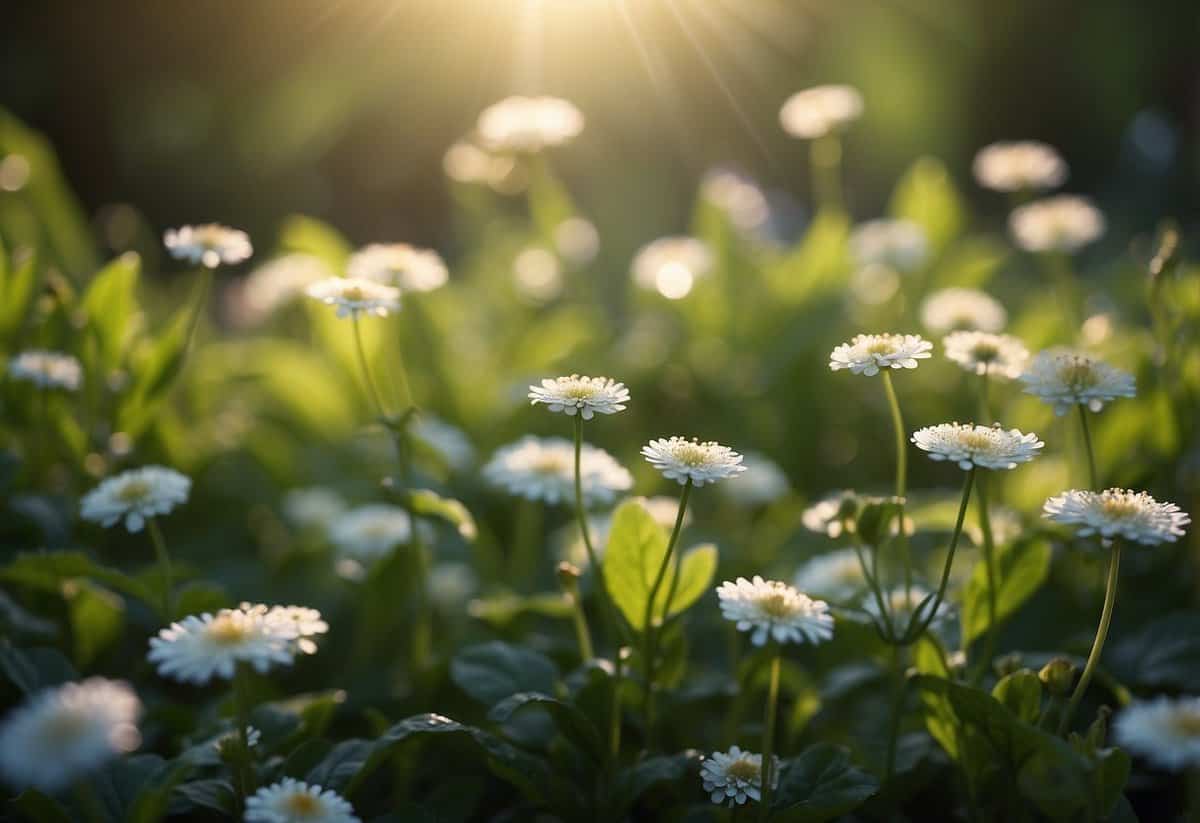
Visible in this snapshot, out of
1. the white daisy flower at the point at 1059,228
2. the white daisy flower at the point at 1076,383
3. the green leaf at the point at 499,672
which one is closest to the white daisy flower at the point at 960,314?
the white daisy flower at the point at 1059,228

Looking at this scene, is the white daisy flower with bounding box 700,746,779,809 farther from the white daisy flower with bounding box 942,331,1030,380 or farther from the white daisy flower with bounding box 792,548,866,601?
the white daisy flower with bounding box 942,331,1030,380

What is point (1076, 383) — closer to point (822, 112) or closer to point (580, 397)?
point (580, 397)

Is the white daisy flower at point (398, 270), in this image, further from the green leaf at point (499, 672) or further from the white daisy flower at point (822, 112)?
the white daisy flower at point (822, 112)

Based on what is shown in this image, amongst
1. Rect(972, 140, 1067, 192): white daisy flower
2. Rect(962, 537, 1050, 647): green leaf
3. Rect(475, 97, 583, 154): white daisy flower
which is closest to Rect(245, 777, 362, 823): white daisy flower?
Rect(962, 537, 1050, 647): green leaf

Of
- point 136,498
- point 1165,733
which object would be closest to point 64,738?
point 136,498

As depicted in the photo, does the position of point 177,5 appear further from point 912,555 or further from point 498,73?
point 912,555
